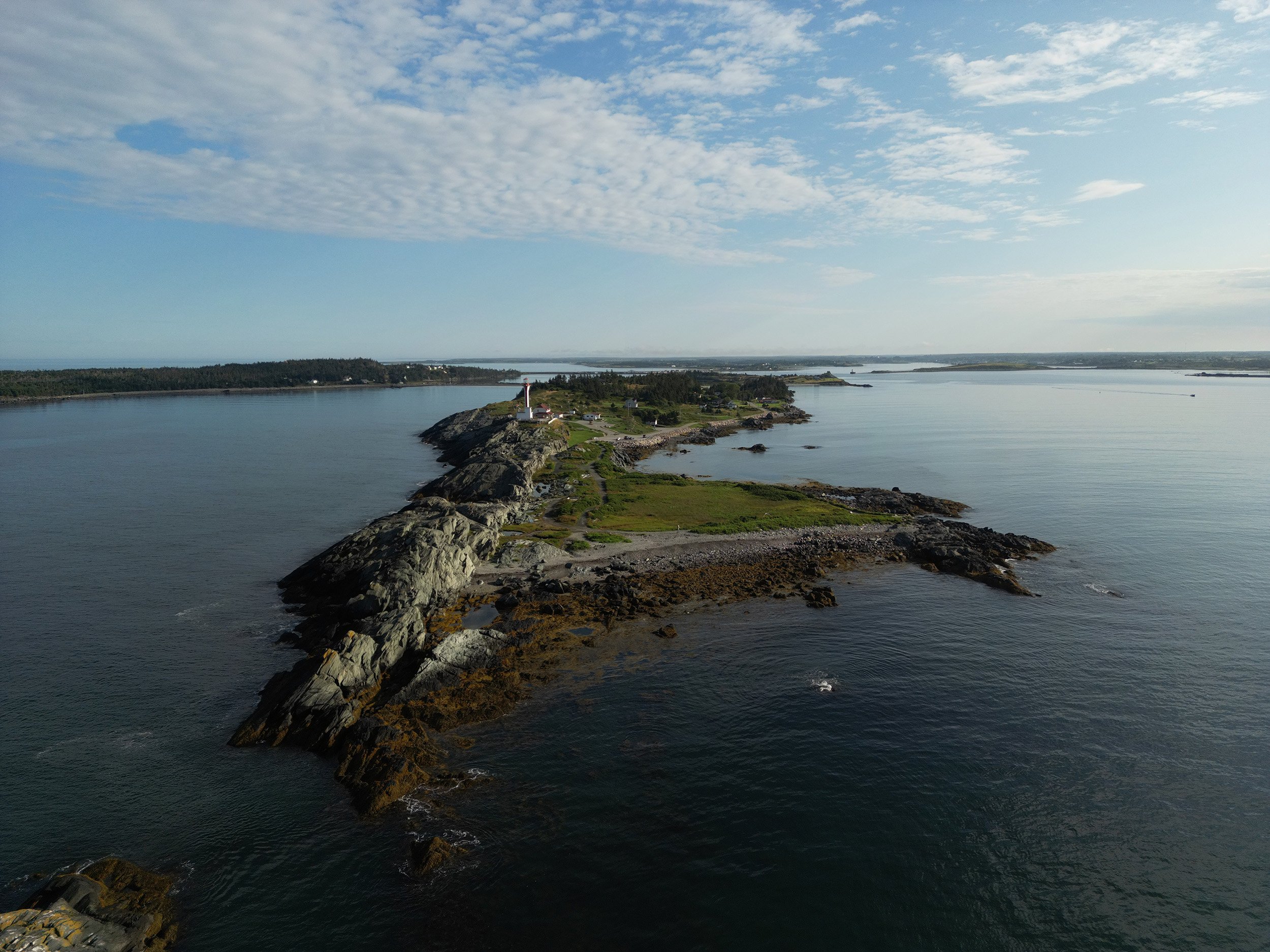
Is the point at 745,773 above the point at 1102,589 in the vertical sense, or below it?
below

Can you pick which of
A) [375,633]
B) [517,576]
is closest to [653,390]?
[517,576]

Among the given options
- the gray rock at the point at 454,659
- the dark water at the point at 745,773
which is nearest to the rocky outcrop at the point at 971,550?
the dark water at the point at 745,773

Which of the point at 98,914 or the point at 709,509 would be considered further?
the point at 709,509

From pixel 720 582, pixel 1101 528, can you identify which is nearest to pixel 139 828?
pixel 720 582

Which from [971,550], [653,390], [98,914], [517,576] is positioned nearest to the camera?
[98,914]

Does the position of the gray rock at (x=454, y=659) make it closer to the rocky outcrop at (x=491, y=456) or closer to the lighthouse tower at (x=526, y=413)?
the rocky outcrop at (x=491, y=456)

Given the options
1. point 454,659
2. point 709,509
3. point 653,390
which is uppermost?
point 653,390

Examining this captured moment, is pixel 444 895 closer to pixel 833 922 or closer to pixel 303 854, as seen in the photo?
pixel 303 854

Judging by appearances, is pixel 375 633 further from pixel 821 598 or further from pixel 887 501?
pixel 887 501
